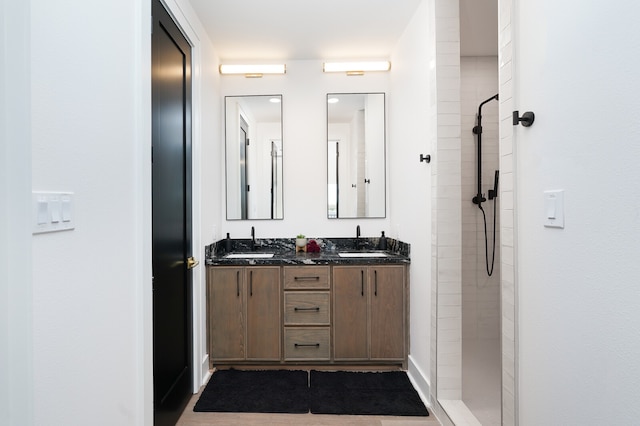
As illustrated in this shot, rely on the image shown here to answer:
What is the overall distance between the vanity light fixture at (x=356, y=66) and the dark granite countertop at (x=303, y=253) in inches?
63.4

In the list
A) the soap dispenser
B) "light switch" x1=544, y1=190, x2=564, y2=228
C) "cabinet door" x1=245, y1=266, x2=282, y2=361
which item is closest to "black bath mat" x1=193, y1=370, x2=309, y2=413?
"cabinet door" x1=245, y1=266, x2=282, y2=361

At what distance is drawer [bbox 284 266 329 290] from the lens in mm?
2795

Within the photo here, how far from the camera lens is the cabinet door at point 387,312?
109 inches

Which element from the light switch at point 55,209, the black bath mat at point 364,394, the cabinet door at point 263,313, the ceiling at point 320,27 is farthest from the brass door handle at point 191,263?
the ceiling at point 320,27

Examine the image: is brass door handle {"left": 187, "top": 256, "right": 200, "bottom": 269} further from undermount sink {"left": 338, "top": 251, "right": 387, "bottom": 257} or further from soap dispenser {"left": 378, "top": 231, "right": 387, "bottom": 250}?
soap dispenser {"left": 378, "top": 231, "right": 387, "bottom": 250}

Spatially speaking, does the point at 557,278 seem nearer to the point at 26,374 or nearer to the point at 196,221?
the point at 26,374

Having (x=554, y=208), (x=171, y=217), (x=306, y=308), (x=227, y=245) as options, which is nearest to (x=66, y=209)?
(x=171, y=217)

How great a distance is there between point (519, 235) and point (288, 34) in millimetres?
2425

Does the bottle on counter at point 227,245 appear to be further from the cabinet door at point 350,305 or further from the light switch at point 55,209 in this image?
the light switch at point 55,209

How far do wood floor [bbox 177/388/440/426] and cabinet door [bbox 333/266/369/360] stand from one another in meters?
0.68

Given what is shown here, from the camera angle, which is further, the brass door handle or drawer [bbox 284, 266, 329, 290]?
drawer [bbox 284, 266, 329, 290]

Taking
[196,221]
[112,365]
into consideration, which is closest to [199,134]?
[196,221]

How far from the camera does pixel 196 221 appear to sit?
2486 mm

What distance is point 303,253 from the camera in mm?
3186
